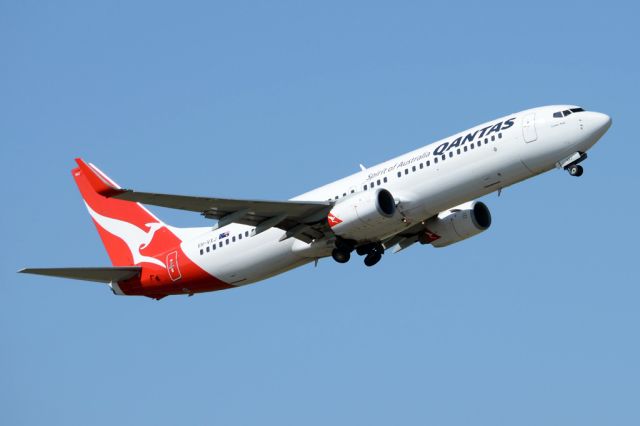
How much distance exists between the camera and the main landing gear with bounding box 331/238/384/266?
44156 millimetres

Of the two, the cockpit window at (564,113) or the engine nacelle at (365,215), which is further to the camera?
the engine nacelle at (365,215)

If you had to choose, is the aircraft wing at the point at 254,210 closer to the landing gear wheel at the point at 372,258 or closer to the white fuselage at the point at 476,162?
the white fuselage at the point at 476,162

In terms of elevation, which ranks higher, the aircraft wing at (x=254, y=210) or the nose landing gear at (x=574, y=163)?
the nose landing gear at (x=574, y=163)

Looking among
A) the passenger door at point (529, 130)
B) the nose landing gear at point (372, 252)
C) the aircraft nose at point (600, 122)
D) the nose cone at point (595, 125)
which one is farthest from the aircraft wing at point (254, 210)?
the aircraft nose at point (600, 122)

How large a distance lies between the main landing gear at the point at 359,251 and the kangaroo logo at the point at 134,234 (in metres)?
8.82

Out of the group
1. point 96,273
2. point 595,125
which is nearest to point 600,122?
point 595,125

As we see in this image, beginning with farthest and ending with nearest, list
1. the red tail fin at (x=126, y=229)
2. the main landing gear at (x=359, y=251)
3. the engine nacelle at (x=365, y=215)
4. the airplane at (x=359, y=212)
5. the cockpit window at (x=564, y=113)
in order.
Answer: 1. the red tail fin at (x=126, y=229)
2. the main landing gear at (x=359, y=251)
3. the engine nacelle at (x=365, y=215)
4. the cockpit window at (x=564, y=113)
5. the airplane at (x=359, y=212)

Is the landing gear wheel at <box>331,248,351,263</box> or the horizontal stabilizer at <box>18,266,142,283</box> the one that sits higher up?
the landing gear wheel at <box>331,248,351,263</box>

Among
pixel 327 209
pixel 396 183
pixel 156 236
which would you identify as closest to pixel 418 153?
pixel 396 183

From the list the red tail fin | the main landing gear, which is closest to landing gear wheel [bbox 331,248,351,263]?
the main landing gear

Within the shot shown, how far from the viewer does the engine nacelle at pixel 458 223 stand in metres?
46.3

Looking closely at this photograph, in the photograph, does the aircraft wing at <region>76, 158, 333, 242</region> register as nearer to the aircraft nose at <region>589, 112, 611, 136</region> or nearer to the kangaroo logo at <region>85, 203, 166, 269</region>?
the kangaroo logo at <region>85, 203, 166, 269</region>

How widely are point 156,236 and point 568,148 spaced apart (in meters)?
19.5

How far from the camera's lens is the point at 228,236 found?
46344 mm
